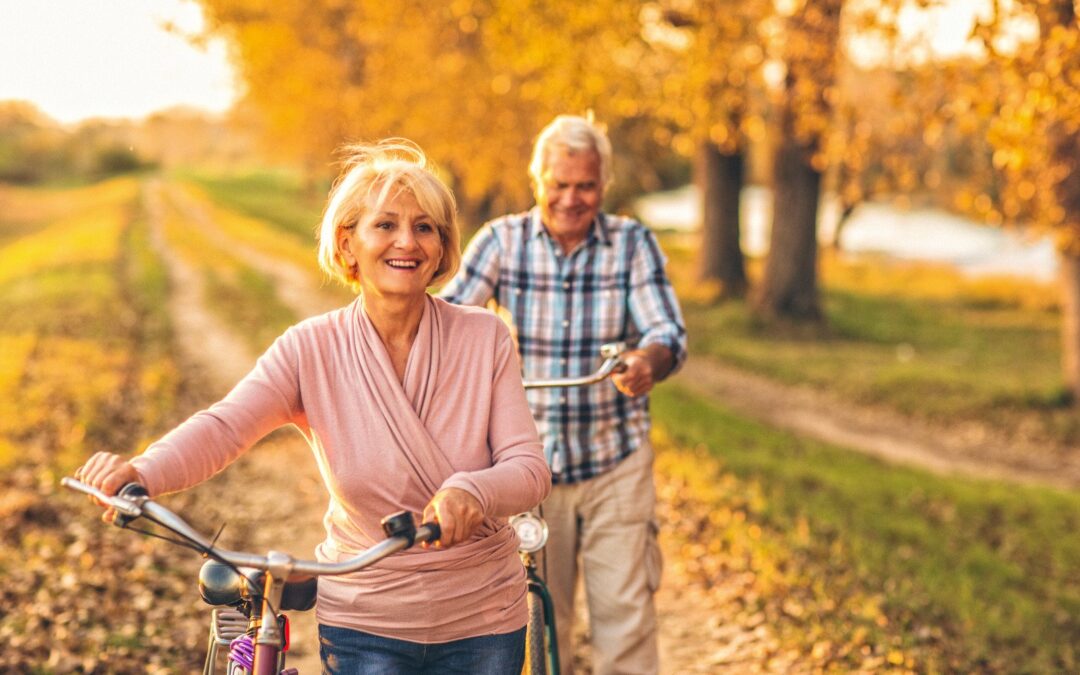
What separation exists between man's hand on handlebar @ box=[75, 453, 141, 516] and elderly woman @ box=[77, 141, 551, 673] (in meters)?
0.23

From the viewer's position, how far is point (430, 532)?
2289 millimetres

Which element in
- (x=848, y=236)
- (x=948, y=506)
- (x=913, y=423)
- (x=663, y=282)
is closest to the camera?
(x=663, y=282)

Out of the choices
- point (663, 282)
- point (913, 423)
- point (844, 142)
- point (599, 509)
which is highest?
point (844, 142)

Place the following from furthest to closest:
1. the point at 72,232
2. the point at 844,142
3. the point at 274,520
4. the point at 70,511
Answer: the point at 72,232
the point at 844,142
the point at 274,520
the point at 70,511

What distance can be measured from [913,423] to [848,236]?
40476mm

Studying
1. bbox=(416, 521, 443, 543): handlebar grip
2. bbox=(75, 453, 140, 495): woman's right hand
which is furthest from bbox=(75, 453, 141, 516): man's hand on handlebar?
bbox=(416, 521, 443, 543): handlebar grip

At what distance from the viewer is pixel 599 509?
418cm

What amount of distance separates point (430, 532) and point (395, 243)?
0.72 m

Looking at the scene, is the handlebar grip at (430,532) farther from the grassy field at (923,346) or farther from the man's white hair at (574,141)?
the grassy field at (923,346)

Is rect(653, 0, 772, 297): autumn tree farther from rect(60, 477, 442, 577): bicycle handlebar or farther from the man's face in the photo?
rect(60, 477, 442, 577): bicycle handlebar

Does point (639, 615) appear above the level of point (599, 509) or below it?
below

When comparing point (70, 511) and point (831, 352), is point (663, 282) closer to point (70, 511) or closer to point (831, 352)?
point (70, 511)

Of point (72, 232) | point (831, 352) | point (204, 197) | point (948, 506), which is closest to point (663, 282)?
point (948, 506)

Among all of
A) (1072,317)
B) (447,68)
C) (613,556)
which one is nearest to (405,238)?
(613,556)
